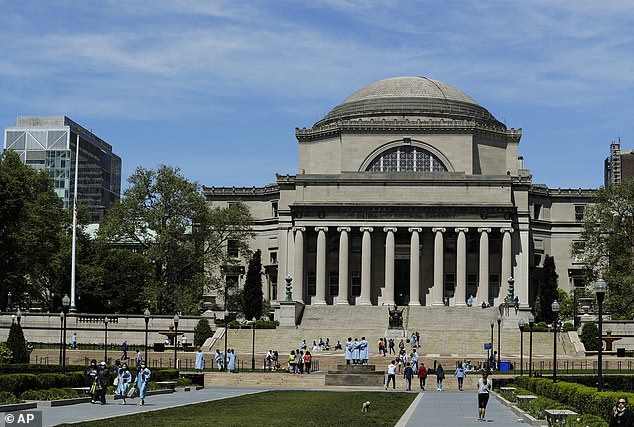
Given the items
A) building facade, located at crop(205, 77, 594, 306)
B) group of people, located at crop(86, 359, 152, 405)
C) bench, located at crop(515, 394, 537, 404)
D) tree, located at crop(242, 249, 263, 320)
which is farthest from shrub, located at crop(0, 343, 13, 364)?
building facade, located at crop(205, 77, 594, 306)

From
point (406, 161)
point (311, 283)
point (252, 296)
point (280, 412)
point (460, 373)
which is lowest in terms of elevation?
point (280, 412)

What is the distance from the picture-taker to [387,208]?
113 metres

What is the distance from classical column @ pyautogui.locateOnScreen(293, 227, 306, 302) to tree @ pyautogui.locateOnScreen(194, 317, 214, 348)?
85.3 ft

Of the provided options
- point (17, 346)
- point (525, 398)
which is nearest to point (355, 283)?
point (17, 346)

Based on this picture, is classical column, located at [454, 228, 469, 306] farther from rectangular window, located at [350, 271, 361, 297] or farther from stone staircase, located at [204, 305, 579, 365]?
rectangular window, located at [350, 271, 361, 297]

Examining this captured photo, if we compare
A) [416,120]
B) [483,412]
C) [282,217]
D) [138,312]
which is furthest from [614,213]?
[483,412]

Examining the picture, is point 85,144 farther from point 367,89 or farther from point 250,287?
point 250,287

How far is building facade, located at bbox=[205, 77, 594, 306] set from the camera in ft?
369

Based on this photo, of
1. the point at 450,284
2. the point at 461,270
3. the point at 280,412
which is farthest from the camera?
the point at 450,284

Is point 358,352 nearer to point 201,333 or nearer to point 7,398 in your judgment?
point 201,333

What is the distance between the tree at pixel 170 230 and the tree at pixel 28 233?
5.98 metres

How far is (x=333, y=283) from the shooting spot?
116625mm

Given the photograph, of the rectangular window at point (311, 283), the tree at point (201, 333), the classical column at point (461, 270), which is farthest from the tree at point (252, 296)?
the tree at point (201, 333)

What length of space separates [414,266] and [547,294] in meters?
12.9
